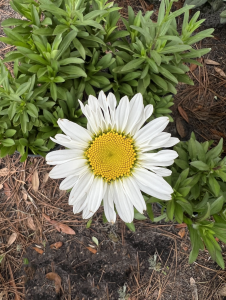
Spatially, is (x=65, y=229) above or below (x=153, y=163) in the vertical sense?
below

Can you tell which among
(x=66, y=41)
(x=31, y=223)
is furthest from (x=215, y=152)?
(x=31, y=223)

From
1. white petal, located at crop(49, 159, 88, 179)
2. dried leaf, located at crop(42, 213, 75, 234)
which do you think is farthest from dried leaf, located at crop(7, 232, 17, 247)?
white petal, located at crop(49, 159, 88, 179)

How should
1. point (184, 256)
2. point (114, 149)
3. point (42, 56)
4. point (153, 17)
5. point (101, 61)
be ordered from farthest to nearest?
point (153, 17) < point (184, 256) < point (101, 61) < point (42, 56) < point (114, 149)

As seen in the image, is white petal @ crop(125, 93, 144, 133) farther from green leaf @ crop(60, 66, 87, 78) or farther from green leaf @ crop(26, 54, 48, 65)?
green leaf @ crop(26, 54, 48, 65)

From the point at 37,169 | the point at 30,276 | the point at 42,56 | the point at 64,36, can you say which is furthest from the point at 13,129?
the point at 30,276

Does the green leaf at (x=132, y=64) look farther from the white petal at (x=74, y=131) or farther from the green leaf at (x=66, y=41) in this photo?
the white petal at (x=74, y=131)

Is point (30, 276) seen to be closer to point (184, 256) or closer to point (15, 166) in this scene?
point (15, 166)

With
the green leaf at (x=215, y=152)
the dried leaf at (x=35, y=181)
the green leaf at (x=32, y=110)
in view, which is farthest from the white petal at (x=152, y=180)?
the dried leaf at (x=35, y=181)

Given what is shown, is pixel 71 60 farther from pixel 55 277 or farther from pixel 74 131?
pixel 55 277
